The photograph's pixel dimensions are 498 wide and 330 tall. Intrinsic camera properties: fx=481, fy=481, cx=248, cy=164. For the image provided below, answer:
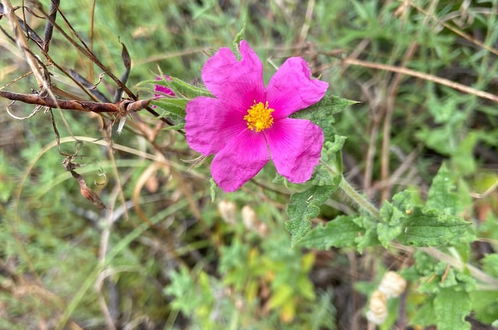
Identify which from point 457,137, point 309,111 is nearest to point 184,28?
point 457,137

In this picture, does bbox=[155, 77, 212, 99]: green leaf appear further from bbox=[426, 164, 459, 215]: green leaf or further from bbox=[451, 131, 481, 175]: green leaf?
bbox=[451, 131, 481, 175]: green leaf

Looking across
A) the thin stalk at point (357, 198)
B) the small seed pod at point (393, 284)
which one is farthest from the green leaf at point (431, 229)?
the small seed pod at point (393, 284)

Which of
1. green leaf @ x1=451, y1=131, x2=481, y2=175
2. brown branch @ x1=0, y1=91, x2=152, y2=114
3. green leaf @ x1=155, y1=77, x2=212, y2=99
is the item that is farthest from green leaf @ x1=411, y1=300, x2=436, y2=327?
brown branch @ x1=0, y1=91, x2=152, y2=114

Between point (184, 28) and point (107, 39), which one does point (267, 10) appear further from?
point (107, 39)

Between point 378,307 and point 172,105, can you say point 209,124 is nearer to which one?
point 172,105

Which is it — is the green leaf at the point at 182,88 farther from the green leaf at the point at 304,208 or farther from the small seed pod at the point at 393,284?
the small seed pod at the point at 393,284

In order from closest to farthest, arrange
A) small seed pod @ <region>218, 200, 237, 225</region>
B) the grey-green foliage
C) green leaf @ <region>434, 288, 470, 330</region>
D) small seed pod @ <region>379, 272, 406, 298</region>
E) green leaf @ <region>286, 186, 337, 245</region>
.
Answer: green leaf @ <region>286, 186, 337, 245</region> → the grey-green foliage → green leaf @ <region>434, 288, 470, 330</region> → small seed pod @ <region>379, 272, 406, 298</region> → small seed pod @ <region>218, 200, 237, 225</region>

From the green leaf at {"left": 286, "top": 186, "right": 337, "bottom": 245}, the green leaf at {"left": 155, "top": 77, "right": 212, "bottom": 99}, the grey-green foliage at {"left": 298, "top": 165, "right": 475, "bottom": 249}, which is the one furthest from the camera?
the grey-green foliage at {"left": 298, "top": 165, "right": 475, "bottom": 249}
